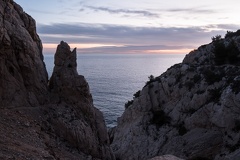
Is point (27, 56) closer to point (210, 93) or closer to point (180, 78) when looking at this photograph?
point (210, 93)

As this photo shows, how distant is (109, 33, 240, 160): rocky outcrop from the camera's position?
129ft

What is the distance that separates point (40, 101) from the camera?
2544cm

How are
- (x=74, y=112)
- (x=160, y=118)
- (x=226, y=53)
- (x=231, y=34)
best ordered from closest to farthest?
(x=74, y=112)
(x=160, y=118)
(x=226, y=53)
(x=231, y=34)

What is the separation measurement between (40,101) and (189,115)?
84.5 ft

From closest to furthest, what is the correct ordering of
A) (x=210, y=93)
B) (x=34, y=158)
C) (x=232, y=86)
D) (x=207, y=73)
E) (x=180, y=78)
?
(x=34, y=158), (x=232, y=86), (x=210, y=93), (x=207, y=73), (x=180, y=78)

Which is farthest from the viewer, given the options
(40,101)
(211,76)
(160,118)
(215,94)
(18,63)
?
(160,118)

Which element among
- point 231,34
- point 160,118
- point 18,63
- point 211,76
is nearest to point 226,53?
point 211,76

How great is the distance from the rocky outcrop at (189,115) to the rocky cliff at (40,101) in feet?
53.1

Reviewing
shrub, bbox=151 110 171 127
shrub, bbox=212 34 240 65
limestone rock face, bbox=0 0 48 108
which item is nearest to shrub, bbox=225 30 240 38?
shrub, bbox=212 34 240 65

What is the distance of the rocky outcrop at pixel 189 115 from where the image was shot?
3934 centimetres

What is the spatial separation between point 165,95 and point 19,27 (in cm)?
3226

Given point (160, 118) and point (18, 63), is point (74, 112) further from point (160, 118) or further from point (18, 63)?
point (160, 118)

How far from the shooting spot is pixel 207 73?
158 ft

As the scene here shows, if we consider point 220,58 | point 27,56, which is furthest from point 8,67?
point 220,58
